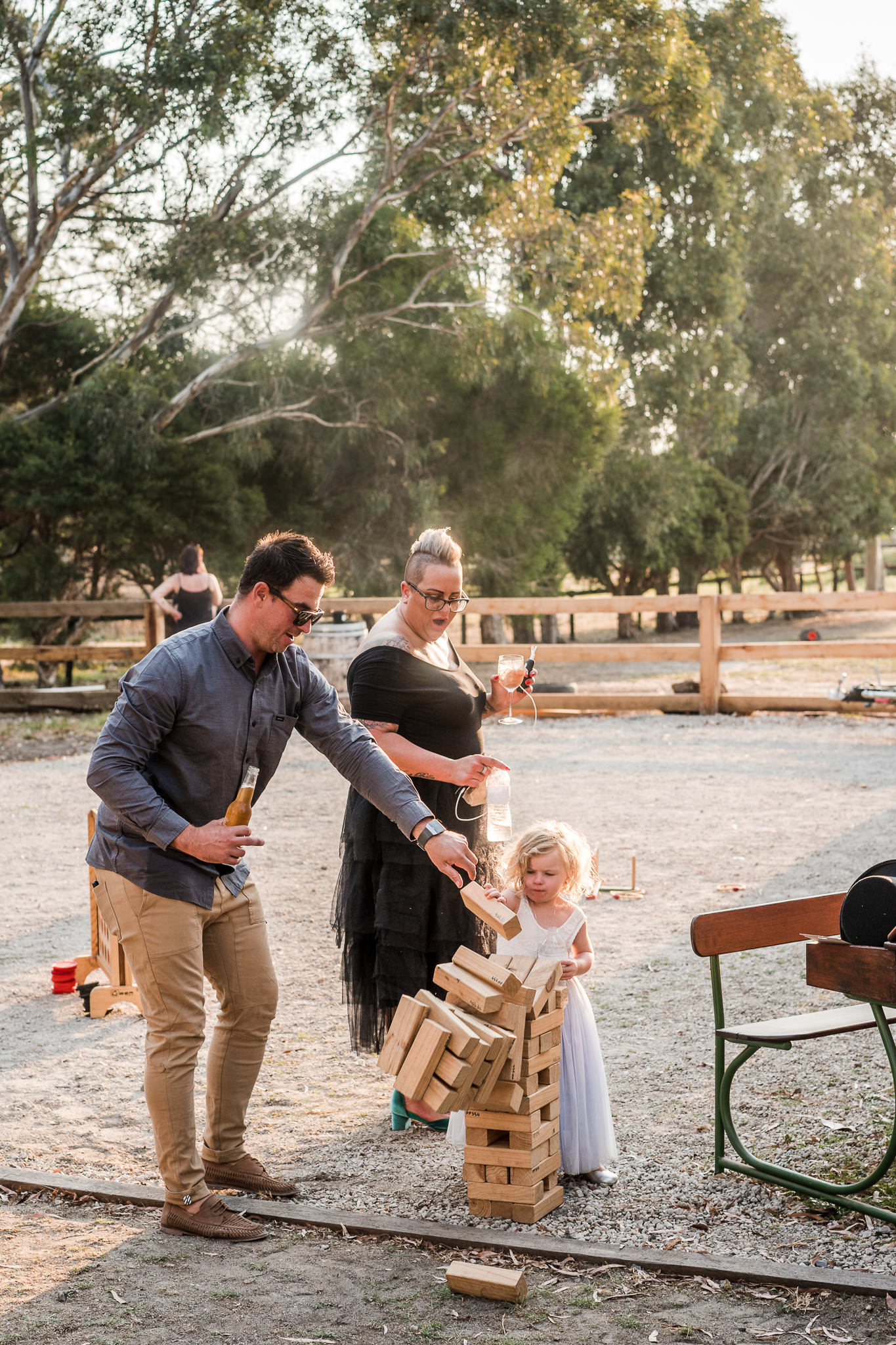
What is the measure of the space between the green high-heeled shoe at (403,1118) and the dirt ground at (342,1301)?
800 mm

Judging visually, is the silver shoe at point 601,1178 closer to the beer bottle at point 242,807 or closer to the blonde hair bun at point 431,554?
the beer bottle at point 242,807

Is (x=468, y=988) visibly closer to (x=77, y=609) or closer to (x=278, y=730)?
(x=278, y=730)

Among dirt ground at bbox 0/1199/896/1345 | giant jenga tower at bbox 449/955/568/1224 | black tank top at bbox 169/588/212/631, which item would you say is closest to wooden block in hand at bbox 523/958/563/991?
giant jenga tower at bbox 449/955/568/1224

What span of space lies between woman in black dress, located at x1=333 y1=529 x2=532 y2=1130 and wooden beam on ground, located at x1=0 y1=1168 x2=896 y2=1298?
0.70m

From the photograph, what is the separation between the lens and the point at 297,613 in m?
3.35

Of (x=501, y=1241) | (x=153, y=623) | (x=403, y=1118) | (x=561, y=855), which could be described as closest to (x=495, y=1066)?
(x=501, y=1241)

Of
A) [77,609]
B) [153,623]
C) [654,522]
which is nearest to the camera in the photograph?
[153,623]

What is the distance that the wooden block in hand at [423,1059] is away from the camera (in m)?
3.30

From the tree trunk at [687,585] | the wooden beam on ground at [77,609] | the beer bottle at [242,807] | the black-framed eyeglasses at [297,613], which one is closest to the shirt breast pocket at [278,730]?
the beer bottle at [242,807]

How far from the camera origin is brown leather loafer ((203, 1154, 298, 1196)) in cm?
372

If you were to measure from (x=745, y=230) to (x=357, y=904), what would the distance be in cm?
2834

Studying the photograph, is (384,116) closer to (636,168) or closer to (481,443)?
(481,443)

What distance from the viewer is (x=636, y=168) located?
26.6 meters

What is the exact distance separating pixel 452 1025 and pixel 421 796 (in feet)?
2.97
